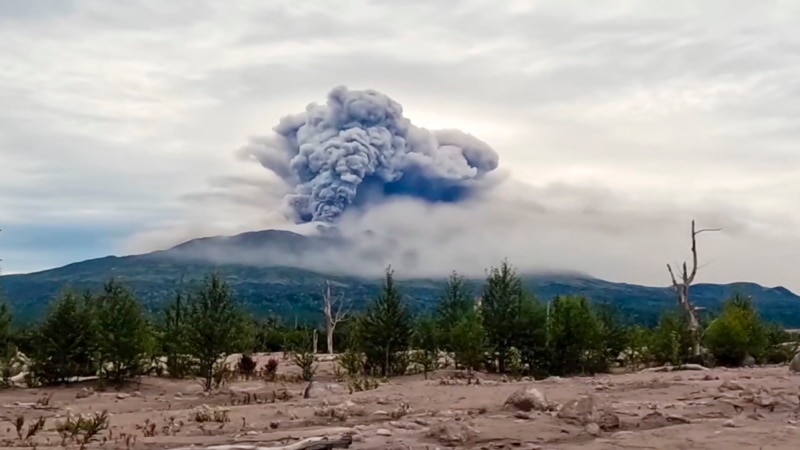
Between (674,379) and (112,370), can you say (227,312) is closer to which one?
(112,370)

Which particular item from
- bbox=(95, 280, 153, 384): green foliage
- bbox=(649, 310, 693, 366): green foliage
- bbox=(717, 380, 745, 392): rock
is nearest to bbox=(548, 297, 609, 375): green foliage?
bbox=(649, 310, 693, 366): green foliage

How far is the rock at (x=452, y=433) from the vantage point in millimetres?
11836

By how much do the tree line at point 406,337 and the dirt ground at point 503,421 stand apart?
31.8 ft

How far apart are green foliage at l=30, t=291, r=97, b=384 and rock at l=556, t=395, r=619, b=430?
2218 cm

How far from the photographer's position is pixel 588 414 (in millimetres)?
13633

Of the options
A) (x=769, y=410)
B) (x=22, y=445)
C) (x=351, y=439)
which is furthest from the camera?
(x=769, y=410)

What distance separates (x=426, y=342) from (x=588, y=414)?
82.2ft

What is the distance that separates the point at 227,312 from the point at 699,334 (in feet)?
68.5

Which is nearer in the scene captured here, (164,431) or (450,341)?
(164,431)

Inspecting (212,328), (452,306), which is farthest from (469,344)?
(212,328)

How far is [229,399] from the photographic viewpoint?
25.0m

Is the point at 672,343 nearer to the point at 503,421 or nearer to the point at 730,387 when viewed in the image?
the point at 730,387

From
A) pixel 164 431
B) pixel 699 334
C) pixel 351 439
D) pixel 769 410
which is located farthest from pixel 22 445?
pixel 699 334

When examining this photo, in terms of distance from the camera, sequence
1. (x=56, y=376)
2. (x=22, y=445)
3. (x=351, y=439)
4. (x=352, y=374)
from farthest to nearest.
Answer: (x=352, y=374)
(x=56, y=376)
(x=22, y=445)
(x=351, y=439)
